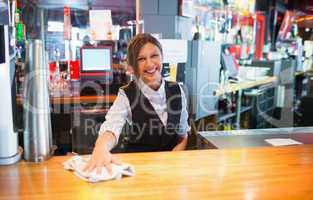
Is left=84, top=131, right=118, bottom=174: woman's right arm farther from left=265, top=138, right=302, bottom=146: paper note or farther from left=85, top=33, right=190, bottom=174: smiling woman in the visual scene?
left=265, top=138, right=302, bottom=146: paper note

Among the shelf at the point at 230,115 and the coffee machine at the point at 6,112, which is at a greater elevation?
the coffee machine at the point at 6,112

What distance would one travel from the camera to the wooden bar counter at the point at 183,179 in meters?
0.89

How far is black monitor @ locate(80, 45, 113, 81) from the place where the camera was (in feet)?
10.4

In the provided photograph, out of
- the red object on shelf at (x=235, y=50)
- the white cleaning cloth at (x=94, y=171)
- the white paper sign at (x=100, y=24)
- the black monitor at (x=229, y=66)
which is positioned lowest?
the white cleaning cloth at (x=94, y=171)

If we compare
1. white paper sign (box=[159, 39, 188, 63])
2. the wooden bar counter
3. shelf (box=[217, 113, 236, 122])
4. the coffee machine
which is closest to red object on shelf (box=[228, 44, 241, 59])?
shelf (box=[217, 113, 236, 122])

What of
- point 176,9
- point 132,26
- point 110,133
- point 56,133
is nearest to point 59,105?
point 56,133

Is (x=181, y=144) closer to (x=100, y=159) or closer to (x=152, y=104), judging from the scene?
(x=152, y=104)

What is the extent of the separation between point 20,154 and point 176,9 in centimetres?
244

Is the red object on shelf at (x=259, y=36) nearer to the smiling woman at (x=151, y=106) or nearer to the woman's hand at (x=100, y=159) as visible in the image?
the smiling woman at (x=151, y=106)

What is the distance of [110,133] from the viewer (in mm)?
1265

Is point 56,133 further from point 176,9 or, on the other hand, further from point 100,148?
point 100,148

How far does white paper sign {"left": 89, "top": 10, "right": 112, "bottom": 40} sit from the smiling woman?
146 cm

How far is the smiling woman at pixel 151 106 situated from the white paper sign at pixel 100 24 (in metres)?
1.46

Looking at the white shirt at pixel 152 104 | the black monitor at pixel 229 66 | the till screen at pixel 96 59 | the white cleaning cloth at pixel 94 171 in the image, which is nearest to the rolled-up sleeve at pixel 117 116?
the white shirt at pixel 152 104
